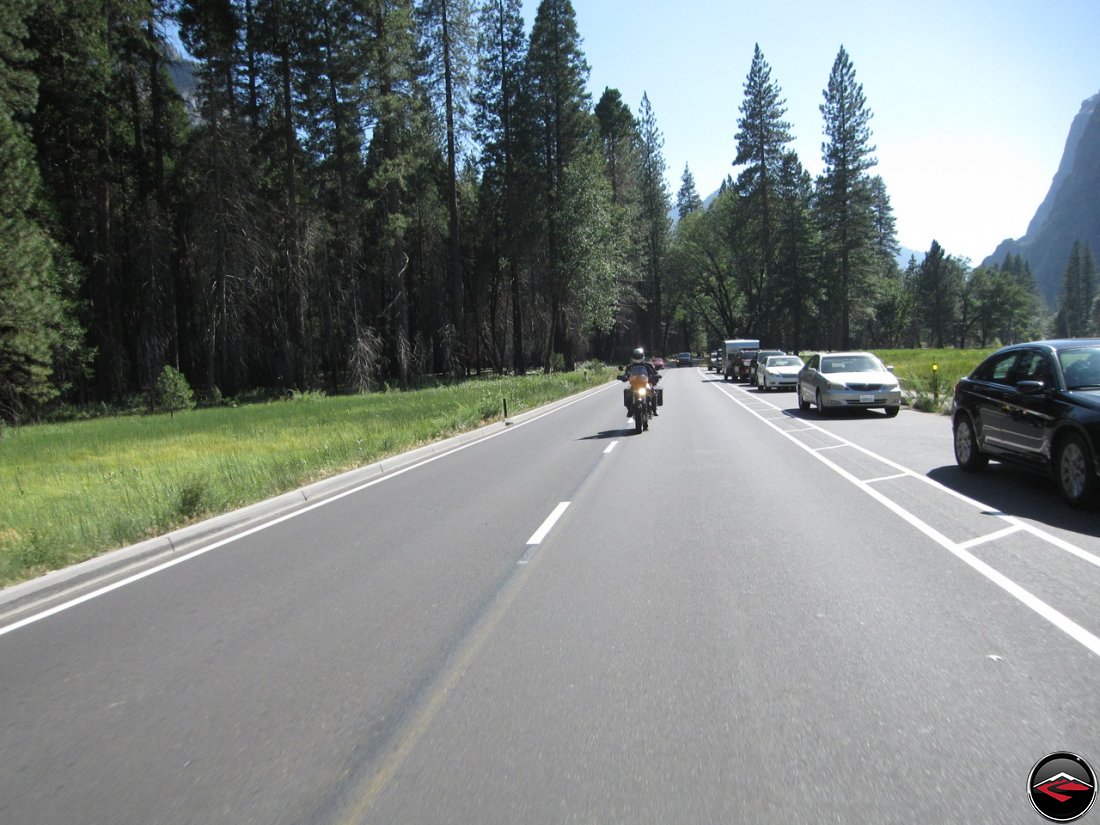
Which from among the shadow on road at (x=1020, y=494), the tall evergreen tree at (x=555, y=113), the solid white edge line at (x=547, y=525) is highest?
the tall evergreen tree at (x=555, y=113)

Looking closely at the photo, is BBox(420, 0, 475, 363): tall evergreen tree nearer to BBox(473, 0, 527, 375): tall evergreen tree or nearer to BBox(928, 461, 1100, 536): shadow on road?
BBox(473, 0, 527, 375): tall evergreen tree

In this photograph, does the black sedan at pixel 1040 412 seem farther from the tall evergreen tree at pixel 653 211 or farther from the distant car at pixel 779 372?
the tall evergreen tree at pixel 653 211

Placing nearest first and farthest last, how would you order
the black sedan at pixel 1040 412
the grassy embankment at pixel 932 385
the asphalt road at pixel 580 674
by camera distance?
the asphalt road at pixel 580 674, the black sedan at pixel 1040 412, the grassy embankment at pixel 932 385

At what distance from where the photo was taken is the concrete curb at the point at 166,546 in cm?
631

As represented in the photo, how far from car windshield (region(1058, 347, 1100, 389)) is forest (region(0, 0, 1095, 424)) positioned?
29581mm

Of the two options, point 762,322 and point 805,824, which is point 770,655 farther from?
point 762,322

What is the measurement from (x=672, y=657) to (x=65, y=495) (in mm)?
10791

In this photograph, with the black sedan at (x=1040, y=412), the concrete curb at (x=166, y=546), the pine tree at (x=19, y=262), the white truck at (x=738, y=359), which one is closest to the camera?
the concrete curb at (x=166, y=546)

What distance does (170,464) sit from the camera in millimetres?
14688

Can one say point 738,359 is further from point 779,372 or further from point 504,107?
point 504,107

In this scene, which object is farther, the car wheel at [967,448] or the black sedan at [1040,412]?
the car wheel at [967,448]

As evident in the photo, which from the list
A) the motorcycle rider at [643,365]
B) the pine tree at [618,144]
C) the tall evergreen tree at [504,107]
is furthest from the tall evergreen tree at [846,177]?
the motorcycle rider at [643,365]

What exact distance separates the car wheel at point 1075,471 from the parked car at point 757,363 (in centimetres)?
2839

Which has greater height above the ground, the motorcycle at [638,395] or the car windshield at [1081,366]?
the car windshield at [1081,366]
